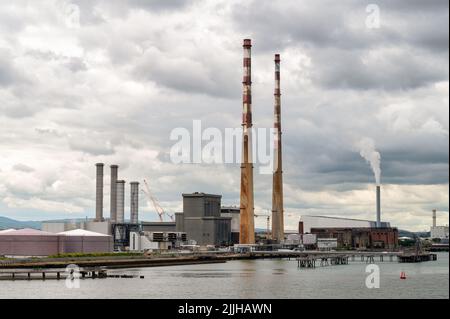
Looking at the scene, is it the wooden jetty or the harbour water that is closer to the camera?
the harbour water

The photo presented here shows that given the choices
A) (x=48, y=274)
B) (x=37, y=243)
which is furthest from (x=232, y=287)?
(x=37, y=243)

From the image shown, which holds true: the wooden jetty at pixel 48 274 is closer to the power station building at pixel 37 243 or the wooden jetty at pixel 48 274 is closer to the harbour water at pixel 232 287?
the harbour water at pixel 232 287

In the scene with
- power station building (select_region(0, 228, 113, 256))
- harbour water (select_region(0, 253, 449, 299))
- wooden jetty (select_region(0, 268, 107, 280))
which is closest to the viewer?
harbour water (select_region(0, 253, 449, 299))

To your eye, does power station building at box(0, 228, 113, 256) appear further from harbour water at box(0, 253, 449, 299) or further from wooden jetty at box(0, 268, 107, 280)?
harbour water at box(0, 253, 449, 299)

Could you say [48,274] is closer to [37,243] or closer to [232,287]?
[232,287]

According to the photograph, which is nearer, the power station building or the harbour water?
the harbour water

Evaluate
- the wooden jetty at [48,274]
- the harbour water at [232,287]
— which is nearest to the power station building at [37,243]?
the wooden jetty at [48,274]

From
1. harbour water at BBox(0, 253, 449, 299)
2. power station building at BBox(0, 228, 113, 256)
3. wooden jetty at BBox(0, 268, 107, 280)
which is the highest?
power station building at BBox(0, 228, 113, 256)

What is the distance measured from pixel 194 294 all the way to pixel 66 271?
3812 cm

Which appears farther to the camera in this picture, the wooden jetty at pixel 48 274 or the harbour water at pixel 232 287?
the wooden jetty at pixel 48 274

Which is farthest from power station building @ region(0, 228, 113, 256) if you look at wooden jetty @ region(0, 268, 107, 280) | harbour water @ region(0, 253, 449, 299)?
harbour water @ region(0, 253, 449, 299)

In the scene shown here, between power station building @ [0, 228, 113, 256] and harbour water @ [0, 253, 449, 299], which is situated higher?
power station building @ [0, 228, 113, 256]

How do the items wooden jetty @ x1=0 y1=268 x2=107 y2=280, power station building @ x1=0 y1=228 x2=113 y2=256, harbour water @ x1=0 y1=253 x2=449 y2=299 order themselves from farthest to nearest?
power station building @ x1=0 y1=228 x2=113 y2=256 → wooden jetty @ x1=0 y1=268 x2=107 y2=280 → harbour water @ x1=0 y1=253 x2=449 y2=299
